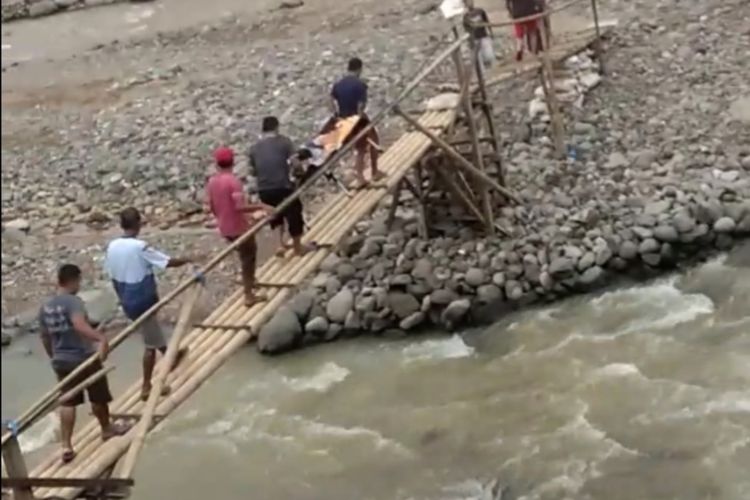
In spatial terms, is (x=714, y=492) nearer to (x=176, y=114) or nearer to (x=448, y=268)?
(x=448, y=268)

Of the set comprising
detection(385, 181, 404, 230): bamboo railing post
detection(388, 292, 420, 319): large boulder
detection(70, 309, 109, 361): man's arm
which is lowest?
detection(388, 292, 420, 319): large boulder

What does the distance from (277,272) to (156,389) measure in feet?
8.34

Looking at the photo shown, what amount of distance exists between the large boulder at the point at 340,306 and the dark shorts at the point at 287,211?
293 cm

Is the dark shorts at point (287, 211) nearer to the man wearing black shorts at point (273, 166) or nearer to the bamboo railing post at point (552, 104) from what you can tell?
the man wearing black shorts at point (273, 166)

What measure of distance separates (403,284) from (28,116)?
10.1 m

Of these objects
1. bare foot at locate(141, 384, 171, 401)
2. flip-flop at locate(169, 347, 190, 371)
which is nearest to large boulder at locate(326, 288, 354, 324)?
flip-flop at locate(169, 347, 190, 371)

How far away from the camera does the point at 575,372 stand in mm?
11648

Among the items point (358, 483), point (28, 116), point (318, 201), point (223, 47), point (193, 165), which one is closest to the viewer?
point (358, 483)

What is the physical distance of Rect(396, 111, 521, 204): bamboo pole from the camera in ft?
40.2

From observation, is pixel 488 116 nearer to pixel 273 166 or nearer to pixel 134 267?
pixel 273 166

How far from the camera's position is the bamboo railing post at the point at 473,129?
1320 centimetres

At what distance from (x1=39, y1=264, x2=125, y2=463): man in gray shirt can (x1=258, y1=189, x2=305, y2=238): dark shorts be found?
8.51ft

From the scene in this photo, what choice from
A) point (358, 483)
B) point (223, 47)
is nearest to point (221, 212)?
point (358, 483)

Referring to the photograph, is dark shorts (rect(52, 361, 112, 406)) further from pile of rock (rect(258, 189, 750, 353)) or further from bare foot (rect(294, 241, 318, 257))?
pile of rock (rect(258, 189, 750, 353))
